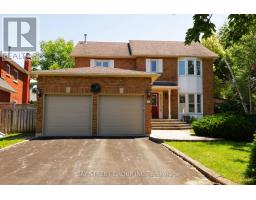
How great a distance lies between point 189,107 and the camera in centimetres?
2741

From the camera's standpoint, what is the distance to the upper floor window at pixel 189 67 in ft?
90.6

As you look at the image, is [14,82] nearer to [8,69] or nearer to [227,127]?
[8,69]

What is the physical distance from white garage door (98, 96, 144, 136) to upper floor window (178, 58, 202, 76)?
9.87m

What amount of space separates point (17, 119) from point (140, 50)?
12.9m

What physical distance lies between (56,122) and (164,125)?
8490 millimetres

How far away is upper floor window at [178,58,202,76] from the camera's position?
27.6 metres

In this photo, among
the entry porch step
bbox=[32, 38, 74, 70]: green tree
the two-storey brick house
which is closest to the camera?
the entry porch step

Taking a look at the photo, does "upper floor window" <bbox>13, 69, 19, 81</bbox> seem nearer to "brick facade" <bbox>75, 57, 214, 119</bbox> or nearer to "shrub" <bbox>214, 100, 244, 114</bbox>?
"brick facade" <bbox>75, 57, 214, 119</bbox>

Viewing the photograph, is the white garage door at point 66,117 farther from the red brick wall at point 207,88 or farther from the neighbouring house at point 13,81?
the red brick wall at point 207,88

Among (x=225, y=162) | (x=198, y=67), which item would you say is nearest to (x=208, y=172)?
(x=225, y=162)

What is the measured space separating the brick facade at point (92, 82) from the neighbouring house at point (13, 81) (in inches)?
271

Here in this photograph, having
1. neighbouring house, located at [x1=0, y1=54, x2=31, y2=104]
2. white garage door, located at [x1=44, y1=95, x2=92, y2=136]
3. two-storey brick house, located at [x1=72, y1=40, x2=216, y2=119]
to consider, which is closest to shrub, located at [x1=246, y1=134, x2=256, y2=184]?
white garage door, located at [x1=44, y1=95, x2=92, y2=136]
